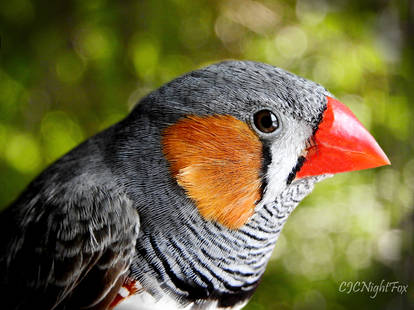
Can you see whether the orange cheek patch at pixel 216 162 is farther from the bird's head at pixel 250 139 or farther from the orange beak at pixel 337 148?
the orange beak at pixel 337 148

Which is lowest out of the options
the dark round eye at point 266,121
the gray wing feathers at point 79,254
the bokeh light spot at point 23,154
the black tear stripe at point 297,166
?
the bokeh light spot at point 23,154

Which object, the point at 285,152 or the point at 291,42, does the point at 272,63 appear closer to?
the point at 291,42

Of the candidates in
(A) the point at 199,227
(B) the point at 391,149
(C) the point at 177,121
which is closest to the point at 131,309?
(A) the point at 199,227

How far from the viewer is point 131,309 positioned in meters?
1.30

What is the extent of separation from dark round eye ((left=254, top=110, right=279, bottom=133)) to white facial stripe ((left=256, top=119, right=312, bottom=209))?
1.5 inches

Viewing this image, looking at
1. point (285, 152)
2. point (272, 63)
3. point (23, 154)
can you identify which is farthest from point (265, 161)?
point (23, 154)

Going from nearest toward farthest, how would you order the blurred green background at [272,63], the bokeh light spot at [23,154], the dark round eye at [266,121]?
the dark round eye at [266,121] < the blurred green background at [272,63] < the bokeh light spot at [23,154]

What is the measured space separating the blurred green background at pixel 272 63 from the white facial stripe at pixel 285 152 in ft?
5.52

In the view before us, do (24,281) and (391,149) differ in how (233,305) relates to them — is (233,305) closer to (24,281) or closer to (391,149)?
(24,281)

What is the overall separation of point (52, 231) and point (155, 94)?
526 mm

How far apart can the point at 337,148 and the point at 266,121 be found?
→ 0.23 meters

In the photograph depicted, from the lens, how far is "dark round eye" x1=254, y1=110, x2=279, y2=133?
4.15 ft

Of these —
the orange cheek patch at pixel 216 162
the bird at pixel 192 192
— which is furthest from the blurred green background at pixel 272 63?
the orange cheek patch at pixel 216 162

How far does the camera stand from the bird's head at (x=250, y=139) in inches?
A: 50.2
